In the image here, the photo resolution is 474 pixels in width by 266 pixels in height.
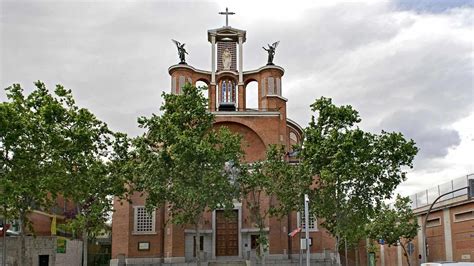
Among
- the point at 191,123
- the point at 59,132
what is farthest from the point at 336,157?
the point at 59,132

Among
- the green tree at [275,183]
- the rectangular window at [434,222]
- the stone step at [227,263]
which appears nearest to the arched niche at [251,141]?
the green tree at [275,183]

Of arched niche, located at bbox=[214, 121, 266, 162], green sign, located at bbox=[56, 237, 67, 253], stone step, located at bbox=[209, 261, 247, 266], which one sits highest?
arched niche, located at bbox=[214, 121, 266, 162]

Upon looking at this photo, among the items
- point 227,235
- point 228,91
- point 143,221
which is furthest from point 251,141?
point 143,221

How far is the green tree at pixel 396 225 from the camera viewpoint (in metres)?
43.0

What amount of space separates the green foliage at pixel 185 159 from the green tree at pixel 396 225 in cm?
1602

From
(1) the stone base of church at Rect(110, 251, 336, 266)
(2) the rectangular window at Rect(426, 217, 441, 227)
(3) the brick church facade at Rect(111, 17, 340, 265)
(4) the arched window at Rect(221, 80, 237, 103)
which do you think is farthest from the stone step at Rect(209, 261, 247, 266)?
(2) the rectangular window at Rect(426, 217, 441, 227)

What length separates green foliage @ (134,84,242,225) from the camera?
31391 millimetres

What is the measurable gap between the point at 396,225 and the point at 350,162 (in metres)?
16.5

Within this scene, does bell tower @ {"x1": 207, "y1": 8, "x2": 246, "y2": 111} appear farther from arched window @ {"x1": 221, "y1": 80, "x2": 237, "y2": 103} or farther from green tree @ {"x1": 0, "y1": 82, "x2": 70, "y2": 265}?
green tree @ {"x1": 0, "y1": 82, "x2": 70, "y2": 265}

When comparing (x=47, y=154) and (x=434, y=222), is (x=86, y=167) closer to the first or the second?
(x=47, y=154)

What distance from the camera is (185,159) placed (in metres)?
31.3

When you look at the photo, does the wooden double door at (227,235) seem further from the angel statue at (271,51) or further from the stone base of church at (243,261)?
the angel statue at (271,51)

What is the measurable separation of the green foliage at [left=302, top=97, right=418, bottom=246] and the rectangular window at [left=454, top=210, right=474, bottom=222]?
7879mm

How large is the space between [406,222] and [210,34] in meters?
22.7
